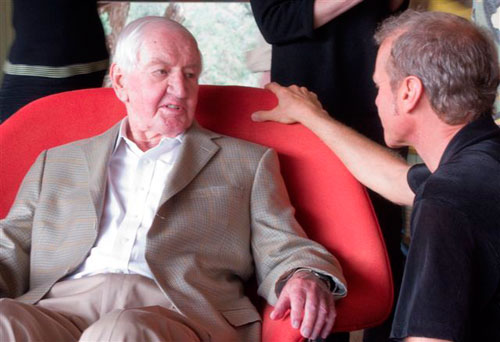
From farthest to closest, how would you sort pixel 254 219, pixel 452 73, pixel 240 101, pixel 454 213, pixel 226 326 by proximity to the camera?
pixel 240 101, pixel 254 219, pixel 226 326, pixel 452 73, pixel 454 213

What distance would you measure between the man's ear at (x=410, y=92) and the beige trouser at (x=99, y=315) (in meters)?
0.68

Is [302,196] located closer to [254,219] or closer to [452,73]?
[254,219]

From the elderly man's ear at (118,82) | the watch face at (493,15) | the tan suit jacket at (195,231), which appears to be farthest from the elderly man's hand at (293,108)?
the watch face at (493,15)

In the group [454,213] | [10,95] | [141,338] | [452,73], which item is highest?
[452,73]

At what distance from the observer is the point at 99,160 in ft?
7.02

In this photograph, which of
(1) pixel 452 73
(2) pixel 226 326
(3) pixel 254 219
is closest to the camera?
(1) pixel 452 73

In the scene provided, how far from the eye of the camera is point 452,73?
1.57 m

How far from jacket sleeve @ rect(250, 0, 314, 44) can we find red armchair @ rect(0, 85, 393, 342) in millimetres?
190

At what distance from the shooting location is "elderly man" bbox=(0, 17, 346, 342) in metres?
1.86

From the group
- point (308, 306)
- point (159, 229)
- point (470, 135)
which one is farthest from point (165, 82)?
point (470, 135)

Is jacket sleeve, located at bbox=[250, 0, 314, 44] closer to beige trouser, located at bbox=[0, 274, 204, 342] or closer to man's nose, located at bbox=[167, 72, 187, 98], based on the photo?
man's nose, located at bbox=[167, 72, 187, 98]

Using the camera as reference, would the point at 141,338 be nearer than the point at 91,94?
Yes

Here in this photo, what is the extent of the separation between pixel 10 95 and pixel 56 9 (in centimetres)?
30

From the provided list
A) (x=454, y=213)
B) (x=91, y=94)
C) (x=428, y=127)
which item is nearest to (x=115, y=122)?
(x=91, y=94)
